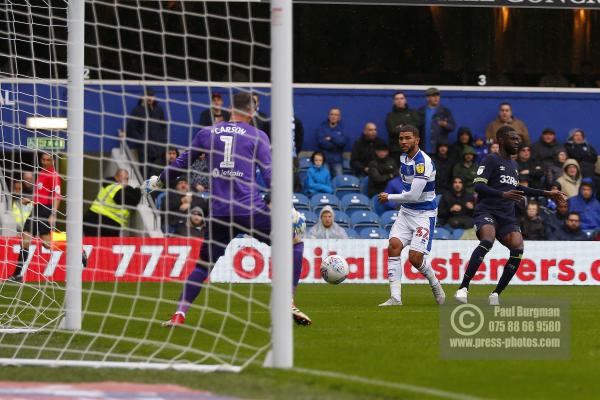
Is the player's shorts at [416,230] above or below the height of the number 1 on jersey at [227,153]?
below

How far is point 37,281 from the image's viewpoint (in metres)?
16.1

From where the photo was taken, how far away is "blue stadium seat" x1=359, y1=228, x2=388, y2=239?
2240 centimetres

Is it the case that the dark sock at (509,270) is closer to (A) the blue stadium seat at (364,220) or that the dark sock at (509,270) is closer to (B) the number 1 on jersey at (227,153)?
(B) the number 1 on jersey at (227,153)

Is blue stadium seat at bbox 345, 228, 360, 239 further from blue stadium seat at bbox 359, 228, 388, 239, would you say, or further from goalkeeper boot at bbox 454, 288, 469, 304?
goalkeeper boot at bbox 454, 288, 469, 304

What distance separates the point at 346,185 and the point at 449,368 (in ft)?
49.5

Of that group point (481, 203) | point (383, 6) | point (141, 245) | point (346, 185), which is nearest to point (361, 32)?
point (383, 6)

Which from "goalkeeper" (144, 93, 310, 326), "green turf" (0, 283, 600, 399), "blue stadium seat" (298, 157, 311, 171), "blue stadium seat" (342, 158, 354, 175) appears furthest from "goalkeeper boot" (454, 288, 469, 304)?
"blue stadium seat" (342, 158, 354, 175)

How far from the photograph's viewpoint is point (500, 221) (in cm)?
1506

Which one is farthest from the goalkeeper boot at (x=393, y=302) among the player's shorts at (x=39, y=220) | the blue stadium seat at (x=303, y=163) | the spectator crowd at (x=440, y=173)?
the blue stadium seat at (x=303, y=163)

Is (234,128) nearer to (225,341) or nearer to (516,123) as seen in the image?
(225,341)

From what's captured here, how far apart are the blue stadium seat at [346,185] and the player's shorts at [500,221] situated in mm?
8848

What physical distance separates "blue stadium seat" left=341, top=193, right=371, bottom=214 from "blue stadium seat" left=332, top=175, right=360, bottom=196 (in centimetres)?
40

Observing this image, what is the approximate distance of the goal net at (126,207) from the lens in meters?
10.8

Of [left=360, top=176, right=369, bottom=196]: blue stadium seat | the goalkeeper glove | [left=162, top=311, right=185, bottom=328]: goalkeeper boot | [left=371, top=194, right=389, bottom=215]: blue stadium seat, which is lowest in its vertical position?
[left=162, top=311, right=185, bottom=328]: goalkeeper boot
